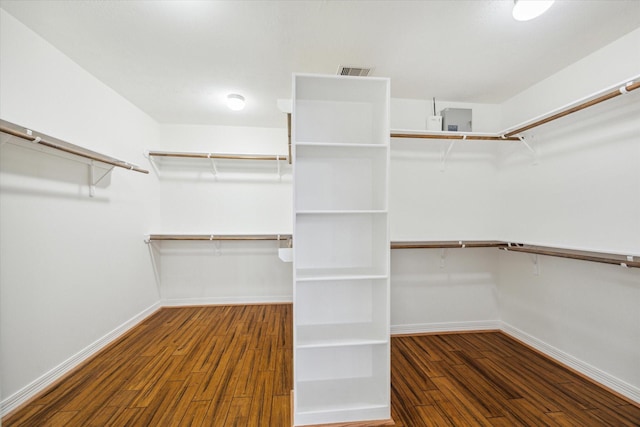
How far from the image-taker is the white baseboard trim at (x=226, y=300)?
3.61m

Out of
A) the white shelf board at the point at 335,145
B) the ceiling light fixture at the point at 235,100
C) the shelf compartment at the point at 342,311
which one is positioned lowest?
the shelf compartment at the point at 342,311

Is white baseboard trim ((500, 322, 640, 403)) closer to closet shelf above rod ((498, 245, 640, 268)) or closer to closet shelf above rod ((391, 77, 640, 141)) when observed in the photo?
closet shelf above rod ((498, 245, 640, 268))

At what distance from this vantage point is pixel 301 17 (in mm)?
A: 1661

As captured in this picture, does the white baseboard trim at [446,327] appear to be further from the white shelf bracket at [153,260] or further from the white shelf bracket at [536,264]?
the white shelf bracket at [153,260]

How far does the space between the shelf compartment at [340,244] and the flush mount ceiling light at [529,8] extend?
1364 mm

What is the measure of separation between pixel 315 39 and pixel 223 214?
102 inches

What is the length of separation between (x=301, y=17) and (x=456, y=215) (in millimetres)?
2425

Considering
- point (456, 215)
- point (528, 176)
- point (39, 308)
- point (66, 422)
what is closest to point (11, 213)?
point (39, 308)

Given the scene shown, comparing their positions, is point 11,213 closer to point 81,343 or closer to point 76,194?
point 76,194

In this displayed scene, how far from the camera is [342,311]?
1834 mm

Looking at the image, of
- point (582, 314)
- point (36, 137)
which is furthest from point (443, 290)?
point (36, 137)

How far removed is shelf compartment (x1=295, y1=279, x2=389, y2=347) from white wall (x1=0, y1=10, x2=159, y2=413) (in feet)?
6.19

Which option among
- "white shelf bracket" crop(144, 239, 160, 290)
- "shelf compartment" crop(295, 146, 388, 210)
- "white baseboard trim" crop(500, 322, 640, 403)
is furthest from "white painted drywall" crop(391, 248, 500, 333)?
"white shelf bracket" crop(144, 239, 160, 290)

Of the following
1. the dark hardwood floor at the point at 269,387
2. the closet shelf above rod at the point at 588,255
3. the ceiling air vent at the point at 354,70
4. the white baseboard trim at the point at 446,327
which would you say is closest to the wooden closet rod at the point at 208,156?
the ceiling air vent at the point at 354,70
